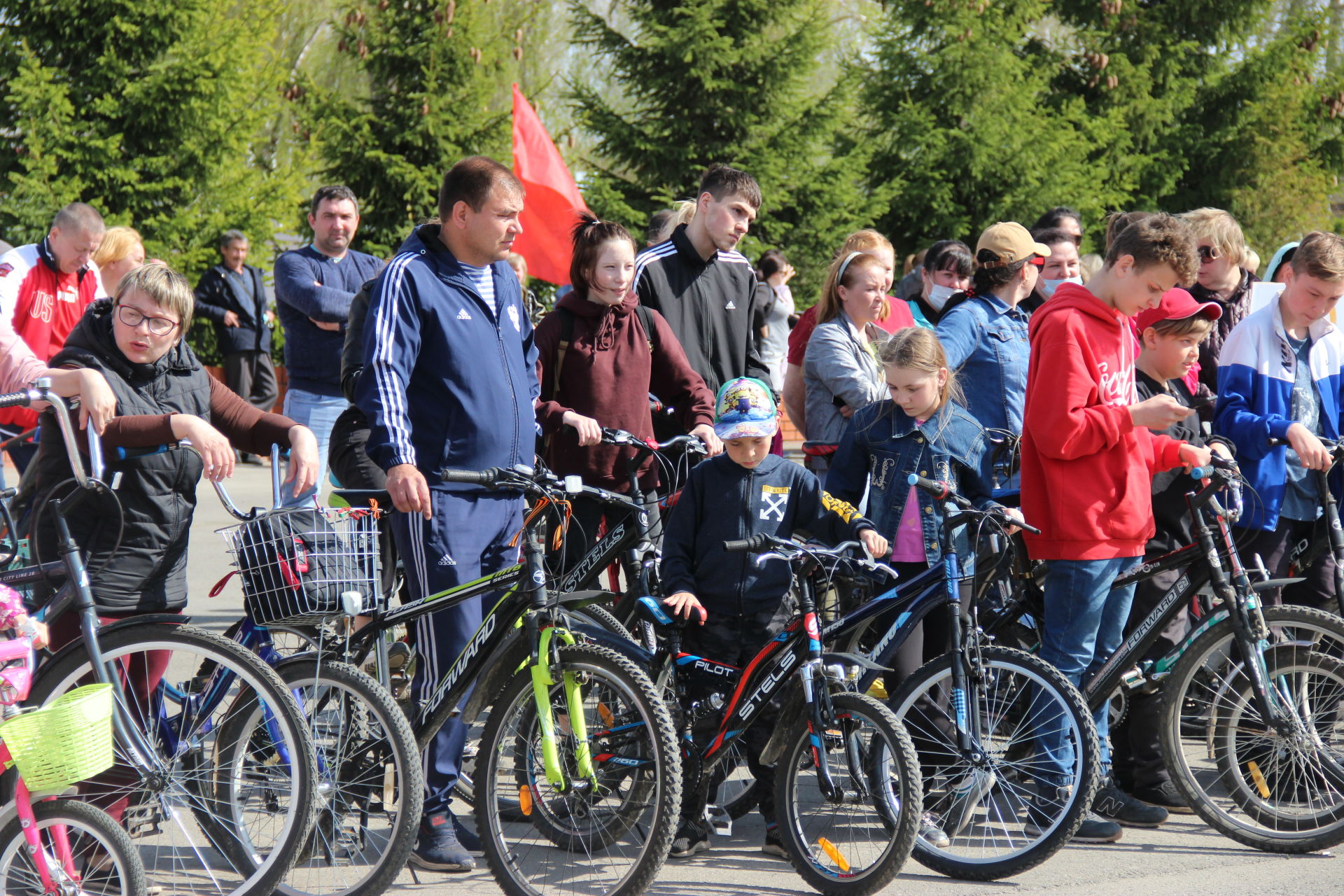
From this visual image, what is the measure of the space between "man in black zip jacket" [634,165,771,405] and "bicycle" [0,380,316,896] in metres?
2.85

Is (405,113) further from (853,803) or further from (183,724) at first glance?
(853,803)

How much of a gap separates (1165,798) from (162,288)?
3812 mm

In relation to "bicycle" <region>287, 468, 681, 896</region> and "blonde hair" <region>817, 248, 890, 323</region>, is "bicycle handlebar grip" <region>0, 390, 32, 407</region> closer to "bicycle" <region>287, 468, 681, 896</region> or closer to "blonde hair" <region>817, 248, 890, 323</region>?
"bicycle" <region>287, 468, 681, 896</region>

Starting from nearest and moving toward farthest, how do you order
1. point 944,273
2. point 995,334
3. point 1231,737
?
point 1231,737 → point 995,334 → point 944,273

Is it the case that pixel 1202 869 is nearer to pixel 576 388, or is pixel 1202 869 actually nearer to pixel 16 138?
pixel 576 388

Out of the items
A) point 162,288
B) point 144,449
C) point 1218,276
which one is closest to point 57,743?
point 144,449

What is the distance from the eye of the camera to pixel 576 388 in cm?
558

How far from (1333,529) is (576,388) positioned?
294 centimetres

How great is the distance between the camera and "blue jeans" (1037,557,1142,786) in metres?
4.45

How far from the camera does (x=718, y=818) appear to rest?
4.38 m

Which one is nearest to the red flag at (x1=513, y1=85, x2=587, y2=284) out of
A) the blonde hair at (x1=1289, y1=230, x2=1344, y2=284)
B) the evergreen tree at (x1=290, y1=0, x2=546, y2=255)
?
the blonde hair at (x1=1289, y1=230, x2=1344, y2=284)

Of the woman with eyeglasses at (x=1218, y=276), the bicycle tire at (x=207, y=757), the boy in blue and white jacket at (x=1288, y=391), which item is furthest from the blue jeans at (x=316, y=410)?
the boy in blue and white jacket at (x=1288, y=391)

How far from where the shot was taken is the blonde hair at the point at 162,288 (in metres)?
3.87

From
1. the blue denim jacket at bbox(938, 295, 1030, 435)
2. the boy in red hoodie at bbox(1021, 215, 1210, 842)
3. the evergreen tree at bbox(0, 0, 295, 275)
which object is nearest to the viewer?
the boy in red hoodie at bbox(1021, 215, 1210, 842)
